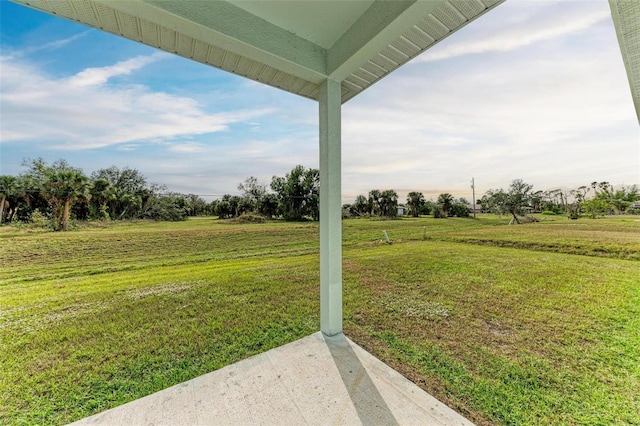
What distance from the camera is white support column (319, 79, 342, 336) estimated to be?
5.86 ft

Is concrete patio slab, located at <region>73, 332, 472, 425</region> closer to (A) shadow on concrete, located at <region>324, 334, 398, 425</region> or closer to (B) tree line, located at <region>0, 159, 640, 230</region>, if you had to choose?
(A) shadow on concrete, located at <region>324, 334, 398, 425</region>

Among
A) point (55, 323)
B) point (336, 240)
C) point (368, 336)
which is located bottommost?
point (368, 336)

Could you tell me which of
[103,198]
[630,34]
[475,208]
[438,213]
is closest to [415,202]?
[438,213]

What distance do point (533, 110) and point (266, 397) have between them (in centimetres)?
334

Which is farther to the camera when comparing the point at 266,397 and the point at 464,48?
the point at 464,48

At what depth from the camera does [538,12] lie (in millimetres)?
1997

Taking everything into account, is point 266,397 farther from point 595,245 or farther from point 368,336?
point 595,245

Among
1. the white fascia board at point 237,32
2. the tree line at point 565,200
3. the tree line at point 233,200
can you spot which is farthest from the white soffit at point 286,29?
the tree line at point 565,200

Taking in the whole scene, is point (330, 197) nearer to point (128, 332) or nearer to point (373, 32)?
point (373, 32)

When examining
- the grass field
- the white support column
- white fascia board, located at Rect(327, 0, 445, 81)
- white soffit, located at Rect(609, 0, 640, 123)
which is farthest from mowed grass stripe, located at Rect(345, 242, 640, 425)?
white fascia board, located at Rect(327, 0, 445, 81)

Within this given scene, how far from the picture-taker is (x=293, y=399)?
→ 1242 mm

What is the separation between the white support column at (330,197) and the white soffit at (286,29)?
0.64 ft

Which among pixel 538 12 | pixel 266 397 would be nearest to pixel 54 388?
pixel 266 397

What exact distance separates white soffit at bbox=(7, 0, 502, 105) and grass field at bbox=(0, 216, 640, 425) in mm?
1812
